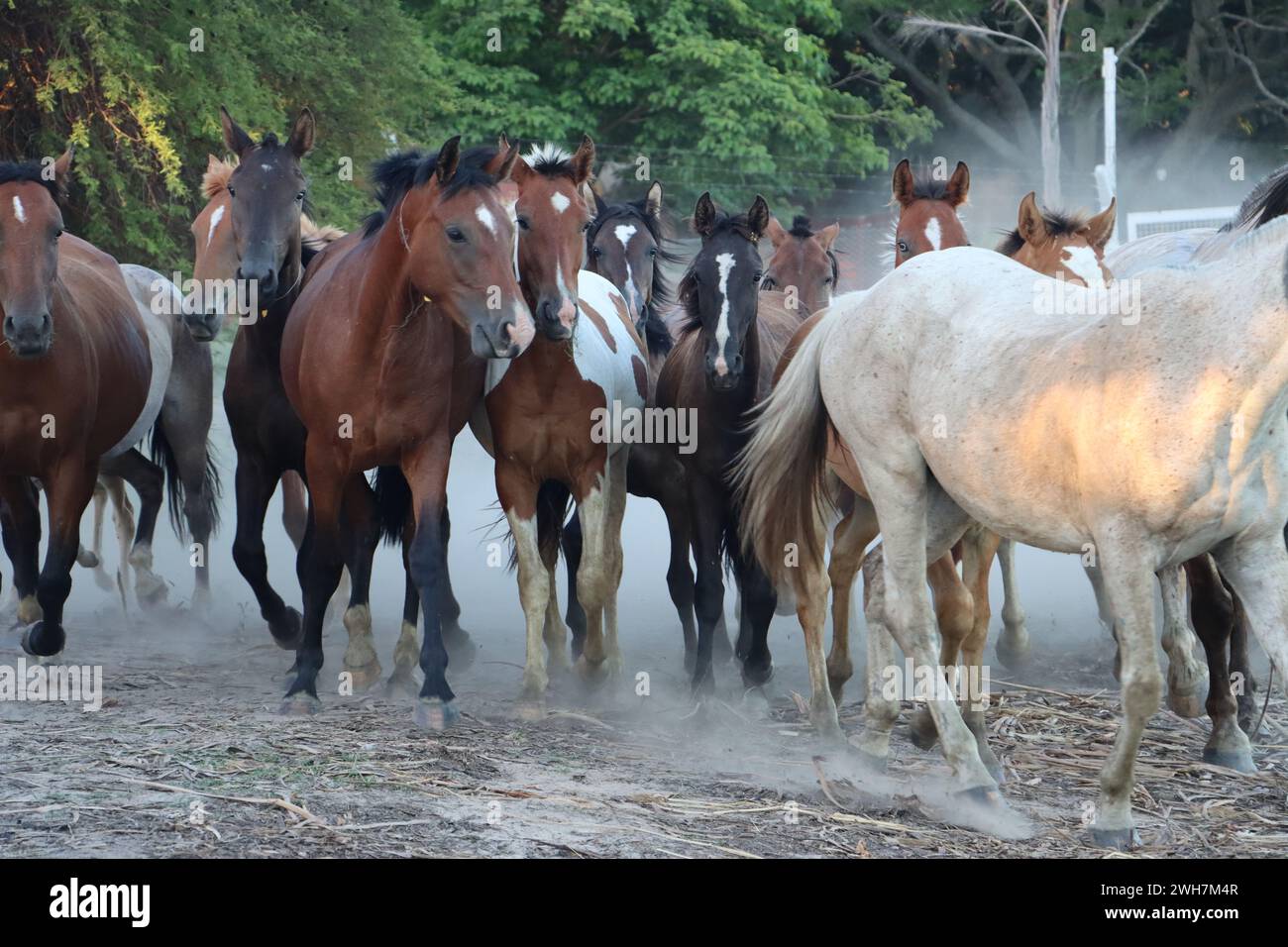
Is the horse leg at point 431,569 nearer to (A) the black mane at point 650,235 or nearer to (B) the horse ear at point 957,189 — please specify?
(A) the black mane at point 650,235

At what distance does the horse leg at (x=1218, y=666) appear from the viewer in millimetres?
5871

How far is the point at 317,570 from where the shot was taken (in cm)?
675

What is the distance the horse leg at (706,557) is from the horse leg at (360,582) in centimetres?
156

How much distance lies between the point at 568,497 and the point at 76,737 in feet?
10.5

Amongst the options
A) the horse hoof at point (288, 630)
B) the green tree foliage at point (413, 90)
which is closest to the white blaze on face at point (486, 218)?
the horse hoof at point (288, 630)

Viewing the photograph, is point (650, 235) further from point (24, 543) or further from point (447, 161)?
point (24, 543)

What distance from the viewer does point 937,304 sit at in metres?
5.47

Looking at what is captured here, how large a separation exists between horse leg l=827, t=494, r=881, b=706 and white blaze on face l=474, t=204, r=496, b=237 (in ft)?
6.32

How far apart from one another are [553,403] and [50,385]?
227cm

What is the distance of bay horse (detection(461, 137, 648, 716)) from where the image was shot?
668 cm

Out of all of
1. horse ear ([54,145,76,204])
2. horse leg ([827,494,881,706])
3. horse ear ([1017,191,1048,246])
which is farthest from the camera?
horse ear ([1017,191,1048,246])

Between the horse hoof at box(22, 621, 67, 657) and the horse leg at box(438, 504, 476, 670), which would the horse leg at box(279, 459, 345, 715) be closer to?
the horse hoof at box(22, 621, 67, 657)

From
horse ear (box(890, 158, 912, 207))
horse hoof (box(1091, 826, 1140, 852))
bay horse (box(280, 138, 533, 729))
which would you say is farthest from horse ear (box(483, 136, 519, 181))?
horse hoof (box(1091, 826, 1140, 852))

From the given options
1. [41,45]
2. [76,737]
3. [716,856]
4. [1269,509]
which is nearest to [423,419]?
[76,737]
